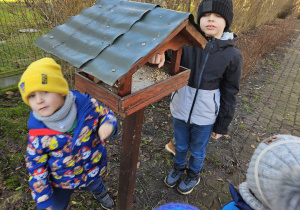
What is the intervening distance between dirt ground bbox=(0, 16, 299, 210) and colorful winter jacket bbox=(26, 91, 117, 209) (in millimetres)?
933

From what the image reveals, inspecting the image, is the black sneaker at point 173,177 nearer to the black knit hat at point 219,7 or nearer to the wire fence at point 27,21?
the black knit hat at point 219,7

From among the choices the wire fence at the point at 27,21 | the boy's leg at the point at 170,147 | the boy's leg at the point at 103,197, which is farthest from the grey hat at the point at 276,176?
the wire fence at the point at 27,21

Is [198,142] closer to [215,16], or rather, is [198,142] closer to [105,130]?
[105,130]

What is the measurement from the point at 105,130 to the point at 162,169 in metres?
1.75

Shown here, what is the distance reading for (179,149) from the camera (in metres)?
2.59

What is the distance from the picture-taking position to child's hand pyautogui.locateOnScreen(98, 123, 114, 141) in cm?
161

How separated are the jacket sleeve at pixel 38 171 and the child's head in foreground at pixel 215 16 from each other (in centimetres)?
172

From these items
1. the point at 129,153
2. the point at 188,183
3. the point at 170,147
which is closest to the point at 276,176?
the point at 129,153

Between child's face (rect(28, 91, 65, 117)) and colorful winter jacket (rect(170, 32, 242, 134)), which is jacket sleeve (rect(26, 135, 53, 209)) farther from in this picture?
→ colorful winter jacket (rect(170, 32, 242, 134))

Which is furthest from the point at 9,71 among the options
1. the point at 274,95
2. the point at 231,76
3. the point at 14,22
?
the point at 274,95

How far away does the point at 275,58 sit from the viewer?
8.39m

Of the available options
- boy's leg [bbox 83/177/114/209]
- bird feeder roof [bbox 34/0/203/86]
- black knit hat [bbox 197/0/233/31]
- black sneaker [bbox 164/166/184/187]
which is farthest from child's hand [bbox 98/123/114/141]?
black sneaker [bbox 164/166/184/187]

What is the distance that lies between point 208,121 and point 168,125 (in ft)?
5.97

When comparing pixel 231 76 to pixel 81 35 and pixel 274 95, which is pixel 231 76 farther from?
pixel 274 95
